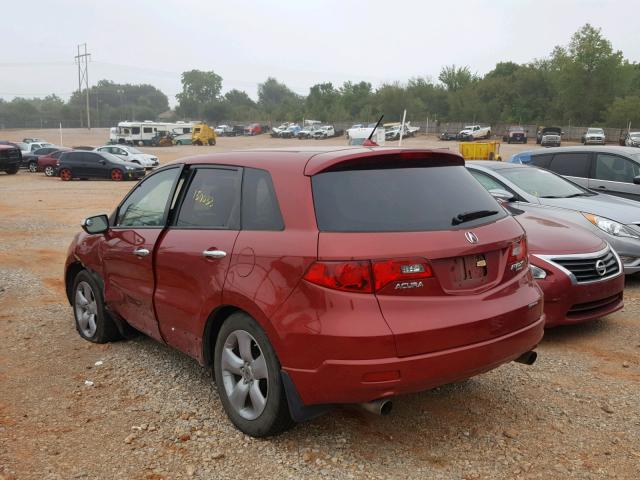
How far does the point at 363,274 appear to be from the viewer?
291 centimetres

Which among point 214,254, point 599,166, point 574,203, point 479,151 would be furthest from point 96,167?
point 214,254

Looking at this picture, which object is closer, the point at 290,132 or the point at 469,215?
the point at 469,215

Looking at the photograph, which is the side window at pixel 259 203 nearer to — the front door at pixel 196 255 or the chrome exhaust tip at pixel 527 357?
the front door at pixel 196 255

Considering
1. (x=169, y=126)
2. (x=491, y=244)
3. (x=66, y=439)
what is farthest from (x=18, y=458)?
(x=169, y=126)

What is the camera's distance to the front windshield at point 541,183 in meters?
7.62

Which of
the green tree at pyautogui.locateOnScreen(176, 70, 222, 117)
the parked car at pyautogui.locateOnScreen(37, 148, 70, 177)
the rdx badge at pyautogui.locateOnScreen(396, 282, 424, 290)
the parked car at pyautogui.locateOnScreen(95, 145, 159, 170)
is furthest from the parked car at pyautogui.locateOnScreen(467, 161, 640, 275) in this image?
the green tree at pyautogui.locateOnScreen(176, 70, 222, 117)

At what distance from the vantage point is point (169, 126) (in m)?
67.0

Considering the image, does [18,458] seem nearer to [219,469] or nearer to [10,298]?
[219,469]

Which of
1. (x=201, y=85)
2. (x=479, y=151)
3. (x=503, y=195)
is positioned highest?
(x=201, y=85)

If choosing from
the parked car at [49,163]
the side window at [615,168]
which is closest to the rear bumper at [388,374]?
the side window at [615,168]

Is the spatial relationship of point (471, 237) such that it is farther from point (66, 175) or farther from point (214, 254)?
point (66, 175)

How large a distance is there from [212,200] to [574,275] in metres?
3.23

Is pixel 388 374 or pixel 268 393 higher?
pixel 388 374

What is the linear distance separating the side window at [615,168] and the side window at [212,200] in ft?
25.2
